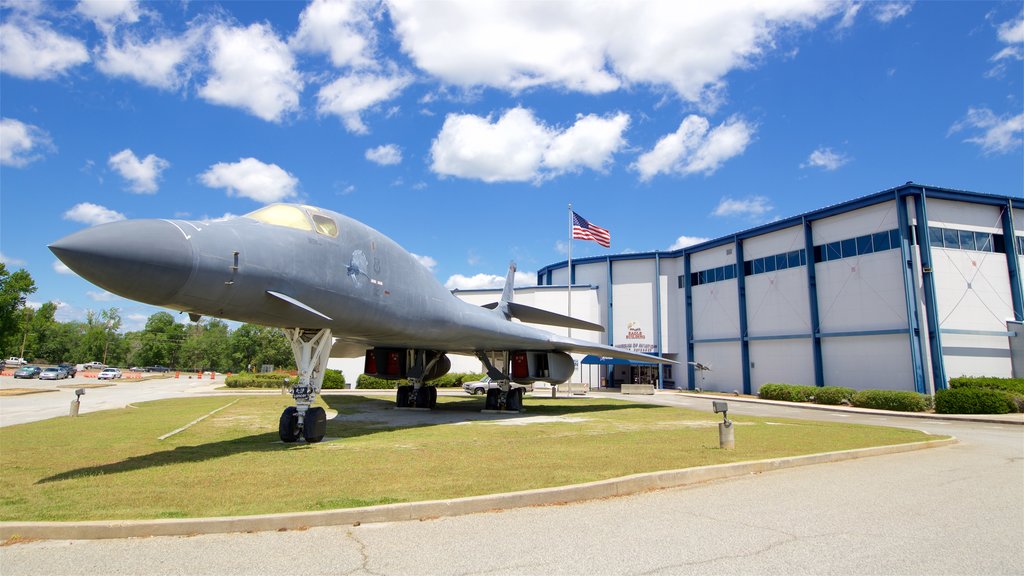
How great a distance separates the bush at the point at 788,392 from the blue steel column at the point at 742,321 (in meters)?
4.02

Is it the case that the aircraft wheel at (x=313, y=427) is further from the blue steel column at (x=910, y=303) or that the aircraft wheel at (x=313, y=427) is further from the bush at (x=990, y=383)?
the bush at (x=990, y=383)

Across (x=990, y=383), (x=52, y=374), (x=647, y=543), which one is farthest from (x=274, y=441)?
(x=52, y=374)

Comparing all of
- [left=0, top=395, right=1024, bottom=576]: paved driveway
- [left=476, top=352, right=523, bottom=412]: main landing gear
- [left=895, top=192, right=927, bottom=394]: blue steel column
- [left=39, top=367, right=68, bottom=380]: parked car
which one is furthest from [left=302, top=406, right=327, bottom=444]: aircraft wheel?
[left=39, top=367, right=68, bottom=380]: parked car

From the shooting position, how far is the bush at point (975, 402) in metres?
20.2

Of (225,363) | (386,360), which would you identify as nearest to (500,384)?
(386,360)

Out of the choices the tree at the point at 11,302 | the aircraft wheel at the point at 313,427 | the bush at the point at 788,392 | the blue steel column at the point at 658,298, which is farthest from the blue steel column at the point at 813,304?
the tree at the point at 11,302

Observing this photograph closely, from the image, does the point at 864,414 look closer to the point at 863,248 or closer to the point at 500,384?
the point at 863,248

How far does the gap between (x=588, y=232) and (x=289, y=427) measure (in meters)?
26.2

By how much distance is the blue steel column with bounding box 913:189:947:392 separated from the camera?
2430 centimetres

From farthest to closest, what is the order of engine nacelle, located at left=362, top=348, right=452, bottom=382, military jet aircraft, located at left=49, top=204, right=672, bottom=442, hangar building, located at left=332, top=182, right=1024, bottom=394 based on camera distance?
1. hangar building, located at left=332, top=182, right=1024, bottom=394
2. engine nacelle, located at left=362, top=348, right=452, bottom=382
3. military jet aircraft, located at left=49, top=204, right=672, bottom=442

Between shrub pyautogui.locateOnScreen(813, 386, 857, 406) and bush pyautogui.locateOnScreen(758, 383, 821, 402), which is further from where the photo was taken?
bush pyautogui.locateOnScreen(758, 383, 821, 402)

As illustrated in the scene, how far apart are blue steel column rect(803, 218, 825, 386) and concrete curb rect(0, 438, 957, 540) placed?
26016mm

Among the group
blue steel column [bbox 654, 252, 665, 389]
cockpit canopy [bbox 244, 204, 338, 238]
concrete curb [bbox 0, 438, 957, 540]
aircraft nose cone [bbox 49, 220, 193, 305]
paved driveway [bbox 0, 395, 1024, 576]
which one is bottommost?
paved driveway [bbox 0, 395, 1024, 576]

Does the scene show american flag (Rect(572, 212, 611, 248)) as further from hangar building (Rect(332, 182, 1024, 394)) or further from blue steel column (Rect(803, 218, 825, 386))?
blue steel column (Rect(803, 218, 825, 386))
